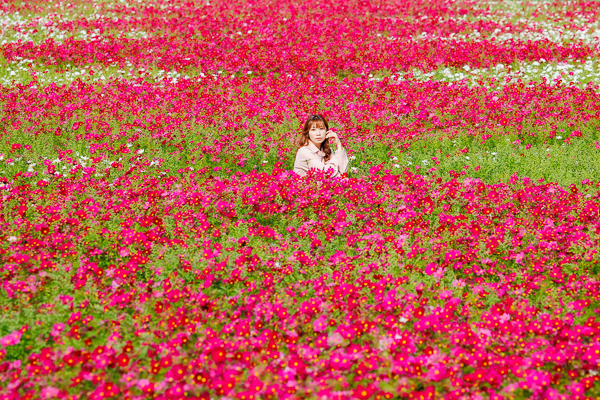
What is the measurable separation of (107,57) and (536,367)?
14538mm

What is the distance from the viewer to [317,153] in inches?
287

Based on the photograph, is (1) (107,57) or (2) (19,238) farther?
(1) (107,57)

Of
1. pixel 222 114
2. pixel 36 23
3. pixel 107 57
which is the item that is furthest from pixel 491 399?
pixel 36 23

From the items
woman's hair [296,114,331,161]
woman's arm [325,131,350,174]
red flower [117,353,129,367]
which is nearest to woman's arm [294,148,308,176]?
woman's hair [296,114,331,161]

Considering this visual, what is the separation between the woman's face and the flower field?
0.72 meters

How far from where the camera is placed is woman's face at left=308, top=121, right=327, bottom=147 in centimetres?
707

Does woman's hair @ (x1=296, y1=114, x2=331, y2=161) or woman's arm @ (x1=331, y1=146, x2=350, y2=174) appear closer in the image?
woman's hair @ (x1=296, y1=114, x2=331, y2=161)

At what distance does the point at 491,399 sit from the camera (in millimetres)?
3438

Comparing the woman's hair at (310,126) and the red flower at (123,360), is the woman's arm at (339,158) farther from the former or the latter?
the red flower at (123,360)

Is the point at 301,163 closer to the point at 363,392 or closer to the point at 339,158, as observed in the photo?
the point at 339,158

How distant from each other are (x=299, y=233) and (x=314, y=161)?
1.94 metres

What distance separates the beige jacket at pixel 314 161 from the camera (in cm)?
720

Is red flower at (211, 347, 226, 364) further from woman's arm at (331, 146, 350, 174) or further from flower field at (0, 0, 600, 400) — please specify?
woman's arm at (331, 146, 350, 174)

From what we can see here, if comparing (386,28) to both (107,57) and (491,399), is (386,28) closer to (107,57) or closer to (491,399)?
(107,57)
